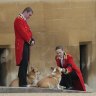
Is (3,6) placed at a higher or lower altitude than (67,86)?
higher

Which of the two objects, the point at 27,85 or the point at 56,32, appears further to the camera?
the point at 56,32

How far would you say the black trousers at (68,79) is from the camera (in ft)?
57.9

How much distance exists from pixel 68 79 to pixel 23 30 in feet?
4.79

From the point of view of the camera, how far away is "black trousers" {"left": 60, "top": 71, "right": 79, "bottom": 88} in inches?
695

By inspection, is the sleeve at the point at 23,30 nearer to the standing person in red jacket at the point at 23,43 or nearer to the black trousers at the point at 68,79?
the standing person in red jacket at the point at 23,43

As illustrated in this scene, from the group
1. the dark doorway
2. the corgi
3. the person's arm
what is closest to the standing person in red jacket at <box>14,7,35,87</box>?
the corgi

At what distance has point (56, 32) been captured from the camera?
20734 mm

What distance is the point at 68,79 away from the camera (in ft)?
57.9

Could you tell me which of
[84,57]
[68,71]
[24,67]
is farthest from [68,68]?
[84,57]

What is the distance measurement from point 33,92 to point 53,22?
4.62 m

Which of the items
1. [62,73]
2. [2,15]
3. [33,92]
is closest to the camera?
[33,92]

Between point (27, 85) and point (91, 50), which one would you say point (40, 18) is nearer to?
point (91, 50)

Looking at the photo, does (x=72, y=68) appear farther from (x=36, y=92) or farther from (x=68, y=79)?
(x=36, y=92)

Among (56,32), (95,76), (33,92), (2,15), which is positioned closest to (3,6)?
(2,15)
